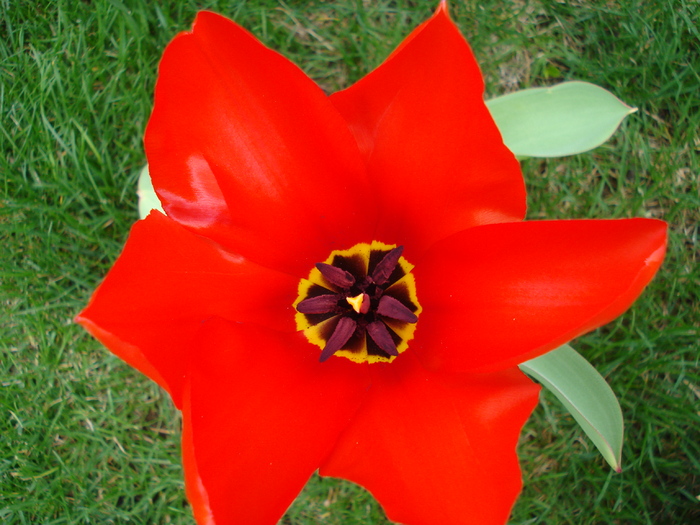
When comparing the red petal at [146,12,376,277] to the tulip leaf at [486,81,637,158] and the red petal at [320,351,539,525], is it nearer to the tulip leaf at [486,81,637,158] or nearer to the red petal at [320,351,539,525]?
the red petal at [320,351,539,525]

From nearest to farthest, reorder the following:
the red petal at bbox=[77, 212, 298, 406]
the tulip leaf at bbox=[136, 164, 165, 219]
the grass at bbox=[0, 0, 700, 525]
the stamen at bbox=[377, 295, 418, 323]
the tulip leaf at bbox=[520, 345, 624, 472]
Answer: the red petal at bbox=[77, 212, 298, 406] < the stamen at bbox=[377, 295, 418, 323] < the tulip leaf at bbox=[520, 345, 624, 472] < the tulip leaf at bbox=[136, 164, 165, 219] < the grass at bbox=[0, 0, 700, 525]

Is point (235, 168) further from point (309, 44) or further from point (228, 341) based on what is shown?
point (309, 44)

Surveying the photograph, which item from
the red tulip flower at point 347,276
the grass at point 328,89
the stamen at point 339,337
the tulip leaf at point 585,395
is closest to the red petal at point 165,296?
the red tulip flower at point 347,276

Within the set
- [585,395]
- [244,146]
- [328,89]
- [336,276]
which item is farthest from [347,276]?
[328,89]

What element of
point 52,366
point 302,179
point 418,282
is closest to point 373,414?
point 418,282

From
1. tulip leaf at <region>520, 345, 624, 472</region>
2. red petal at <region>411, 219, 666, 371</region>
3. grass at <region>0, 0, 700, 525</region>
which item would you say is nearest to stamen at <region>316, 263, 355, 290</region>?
red petal at <region>411, 219, 666, 371</region>

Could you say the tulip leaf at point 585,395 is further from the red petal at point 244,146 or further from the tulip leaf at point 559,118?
the red petal at point 244,146
